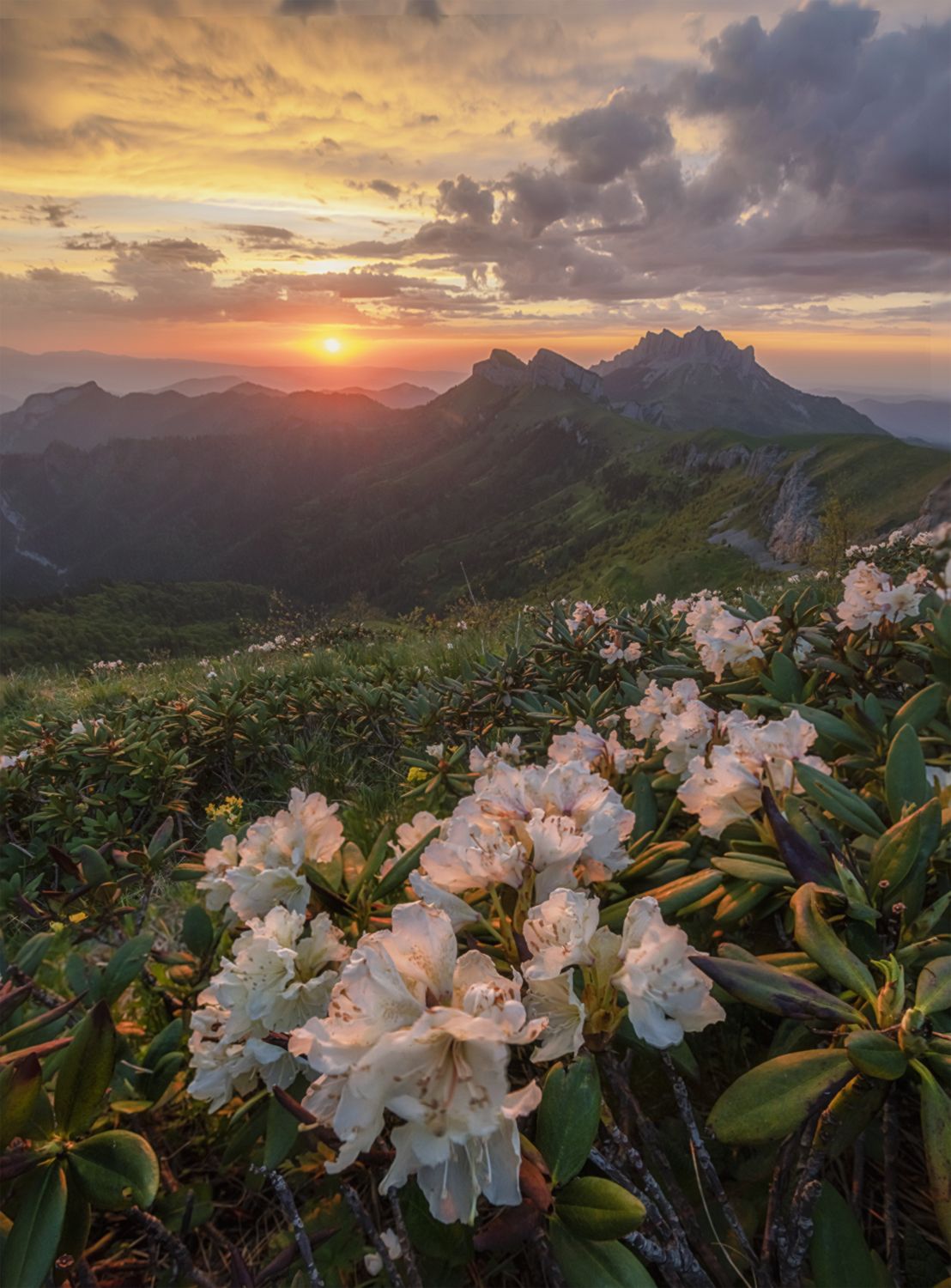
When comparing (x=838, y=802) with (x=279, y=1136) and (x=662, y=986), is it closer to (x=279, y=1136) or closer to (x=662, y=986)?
(x=662, y=986)

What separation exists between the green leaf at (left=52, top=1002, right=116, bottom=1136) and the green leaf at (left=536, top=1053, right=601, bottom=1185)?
2.12 ft

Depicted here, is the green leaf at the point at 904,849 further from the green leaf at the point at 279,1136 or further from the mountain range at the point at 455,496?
the mountain range at the point at 455,496

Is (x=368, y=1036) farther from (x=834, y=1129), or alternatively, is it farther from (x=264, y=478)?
(x=264, y=478)

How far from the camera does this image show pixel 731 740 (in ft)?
4.62

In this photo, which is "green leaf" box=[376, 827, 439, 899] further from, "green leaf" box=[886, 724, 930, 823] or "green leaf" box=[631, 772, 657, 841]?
"green leaf" box=[886, 724, 930, 823]

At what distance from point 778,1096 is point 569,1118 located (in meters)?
0.26

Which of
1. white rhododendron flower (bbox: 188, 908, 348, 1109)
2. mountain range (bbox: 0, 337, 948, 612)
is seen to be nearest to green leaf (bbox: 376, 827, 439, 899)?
white rhododendron flower (bbox: 188, 908, 348, 1109)

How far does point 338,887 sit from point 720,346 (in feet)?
711

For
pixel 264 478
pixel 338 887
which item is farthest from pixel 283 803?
pixel 264 478

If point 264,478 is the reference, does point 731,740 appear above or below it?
above

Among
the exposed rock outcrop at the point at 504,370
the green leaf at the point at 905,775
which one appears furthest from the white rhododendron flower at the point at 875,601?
the exposed rock outcrop at the point at 504,370

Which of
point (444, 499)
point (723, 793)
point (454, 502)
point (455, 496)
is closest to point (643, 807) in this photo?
point (723, 793)

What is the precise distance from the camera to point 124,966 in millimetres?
1319

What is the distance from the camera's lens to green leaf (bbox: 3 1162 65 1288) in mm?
919
